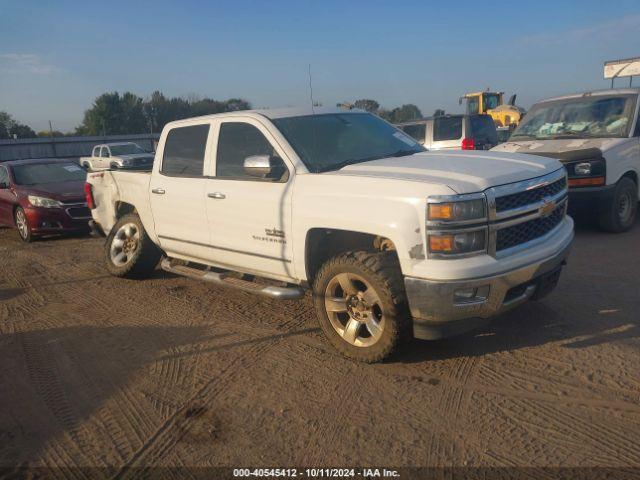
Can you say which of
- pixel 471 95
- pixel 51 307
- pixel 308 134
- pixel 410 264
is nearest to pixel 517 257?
pixel 410 264

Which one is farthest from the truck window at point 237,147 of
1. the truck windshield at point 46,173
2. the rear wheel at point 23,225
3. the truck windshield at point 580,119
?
the truck windshield at point 46,173

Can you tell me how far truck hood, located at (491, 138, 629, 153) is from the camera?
752 cm

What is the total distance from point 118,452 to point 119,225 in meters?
4.08

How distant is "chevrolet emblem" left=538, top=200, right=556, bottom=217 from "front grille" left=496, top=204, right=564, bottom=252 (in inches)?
1.8

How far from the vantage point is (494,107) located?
2786 centimetres

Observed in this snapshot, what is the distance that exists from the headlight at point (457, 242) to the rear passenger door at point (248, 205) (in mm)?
1309

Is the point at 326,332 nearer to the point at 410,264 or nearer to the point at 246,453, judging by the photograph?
the point at 410,264

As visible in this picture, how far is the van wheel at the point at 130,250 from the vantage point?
6441 mm

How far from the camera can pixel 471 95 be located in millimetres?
27406

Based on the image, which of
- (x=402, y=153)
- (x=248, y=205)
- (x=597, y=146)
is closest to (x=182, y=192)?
(x=248, y=205)

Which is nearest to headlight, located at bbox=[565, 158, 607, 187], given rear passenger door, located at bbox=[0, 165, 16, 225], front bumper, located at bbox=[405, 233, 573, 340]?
front bumper, located at bbox=[405, 233, 573, 340]

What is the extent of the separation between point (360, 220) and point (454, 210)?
69cm

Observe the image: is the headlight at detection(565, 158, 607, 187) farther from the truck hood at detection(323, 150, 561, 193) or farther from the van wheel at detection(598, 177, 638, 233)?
the truck hood at detection(323, 150, 561, 193)

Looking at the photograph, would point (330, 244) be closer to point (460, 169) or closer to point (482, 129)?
point (460, 169)
